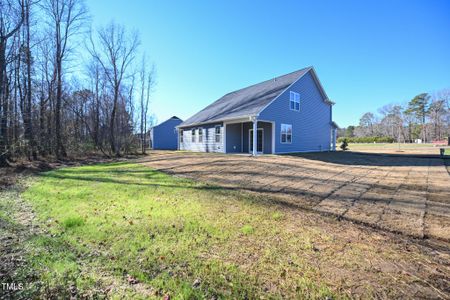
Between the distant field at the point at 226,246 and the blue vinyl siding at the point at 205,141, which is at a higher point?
the blue vinyl siding at the point at 205,141

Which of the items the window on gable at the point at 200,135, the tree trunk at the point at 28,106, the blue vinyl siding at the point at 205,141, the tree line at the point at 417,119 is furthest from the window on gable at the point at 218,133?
the tree line at the point at 417,119

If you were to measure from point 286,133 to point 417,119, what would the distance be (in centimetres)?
6462

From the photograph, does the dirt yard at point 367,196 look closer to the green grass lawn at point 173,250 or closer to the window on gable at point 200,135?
the green grass lawn at point 173,250

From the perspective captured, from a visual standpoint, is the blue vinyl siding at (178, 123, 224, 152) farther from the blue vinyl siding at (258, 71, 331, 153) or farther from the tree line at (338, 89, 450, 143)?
the tree line at (338, 89, 450, 143)

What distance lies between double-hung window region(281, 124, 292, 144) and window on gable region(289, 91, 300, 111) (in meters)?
1.55

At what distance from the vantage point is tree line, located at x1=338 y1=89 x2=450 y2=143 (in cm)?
5182

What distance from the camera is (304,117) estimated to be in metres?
17.1

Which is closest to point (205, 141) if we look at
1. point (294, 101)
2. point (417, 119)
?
point (294, 101)

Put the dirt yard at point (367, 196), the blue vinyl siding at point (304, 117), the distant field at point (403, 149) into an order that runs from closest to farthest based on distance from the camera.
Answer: the dirt yard at point (367, 196) → the blue vinyl siding at point (304, 117) → the distant field at point (403, 149)

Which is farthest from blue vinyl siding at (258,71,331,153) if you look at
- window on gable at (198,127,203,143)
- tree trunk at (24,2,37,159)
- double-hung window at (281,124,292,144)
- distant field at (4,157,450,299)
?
tree trunk at (24,2,37,159)

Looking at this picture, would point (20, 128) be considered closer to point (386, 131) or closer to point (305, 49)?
point (305, 49)

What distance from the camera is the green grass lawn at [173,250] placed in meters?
1.98

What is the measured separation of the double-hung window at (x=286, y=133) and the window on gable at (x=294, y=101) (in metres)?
1.55

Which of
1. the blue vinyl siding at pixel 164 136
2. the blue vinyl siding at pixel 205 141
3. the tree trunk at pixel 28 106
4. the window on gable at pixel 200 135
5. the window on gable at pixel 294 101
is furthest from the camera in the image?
the blue vinyl siding at pixel 164 136
